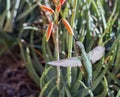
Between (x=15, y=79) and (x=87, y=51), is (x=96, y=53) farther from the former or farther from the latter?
(x=15, y=79)

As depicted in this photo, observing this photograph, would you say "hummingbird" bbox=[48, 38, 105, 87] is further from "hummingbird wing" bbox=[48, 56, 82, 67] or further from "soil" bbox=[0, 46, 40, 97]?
"soil" bbox=[0, 46, 40, 97]

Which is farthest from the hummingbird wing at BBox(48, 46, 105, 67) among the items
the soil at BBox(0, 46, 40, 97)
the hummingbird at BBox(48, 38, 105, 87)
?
the soil at BBox(0, 46, 40, 97)

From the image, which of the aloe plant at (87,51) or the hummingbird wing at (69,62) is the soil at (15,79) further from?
the hummingbird wing at (69,62)

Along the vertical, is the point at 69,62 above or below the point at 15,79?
above

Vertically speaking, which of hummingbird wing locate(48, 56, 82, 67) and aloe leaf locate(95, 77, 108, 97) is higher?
hummingbird wing locate(48, 56, 82, 67)

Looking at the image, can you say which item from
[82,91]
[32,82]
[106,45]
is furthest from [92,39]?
[32,82]

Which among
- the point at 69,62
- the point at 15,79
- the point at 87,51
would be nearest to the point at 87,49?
the point at 87,51

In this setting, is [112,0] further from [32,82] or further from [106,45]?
[32,82]

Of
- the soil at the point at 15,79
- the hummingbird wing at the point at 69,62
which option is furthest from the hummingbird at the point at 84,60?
the soil at the point at 15,79
